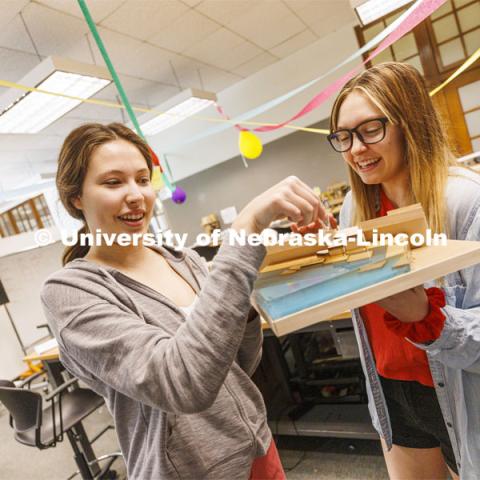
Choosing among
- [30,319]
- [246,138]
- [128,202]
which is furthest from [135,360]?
[30,319]

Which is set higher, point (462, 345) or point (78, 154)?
point (78, 154)

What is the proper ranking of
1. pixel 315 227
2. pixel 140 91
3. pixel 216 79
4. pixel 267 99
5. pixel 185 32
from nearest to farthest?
1. pixel 315 227
2. pixel 185 32
3. pixel 140 91
4. pixel 216 79
5. pixel 267 99

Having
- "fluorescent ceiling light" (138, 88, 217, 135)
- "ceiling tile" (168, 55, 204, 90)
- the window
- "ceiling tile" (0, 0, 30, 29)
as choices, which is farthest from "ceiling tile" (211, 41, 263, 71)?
the window

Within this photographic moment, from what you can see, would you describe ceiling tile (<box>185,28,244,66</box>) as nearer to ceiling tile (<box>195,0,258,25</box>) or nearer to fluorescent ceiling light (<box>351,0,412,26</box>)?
ceiling tile (<box>195,0,258,25</box>)

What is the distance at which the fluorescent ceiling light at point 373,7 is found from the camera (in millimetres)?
3707

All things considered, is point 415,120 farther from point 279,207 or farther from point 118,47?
point 118,47

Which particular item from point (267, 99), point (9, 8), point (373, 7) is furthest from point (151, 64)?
point (373, 7)

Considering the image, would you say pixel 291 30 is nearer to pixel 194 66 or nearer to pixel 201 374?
pixel 194 66

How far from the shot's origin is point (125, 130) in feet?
3.08

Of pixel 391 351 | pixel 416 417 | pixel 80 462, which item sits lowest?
pixel 80 462

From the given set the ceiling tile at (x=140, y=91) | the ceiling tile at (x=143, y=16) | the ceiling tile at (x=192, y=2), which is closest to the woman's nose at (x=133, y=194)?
the ceiling tile at (x=143, y=16)

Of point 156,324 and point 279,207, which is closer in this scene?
point 279,207

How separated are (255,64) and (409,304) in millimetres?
6019

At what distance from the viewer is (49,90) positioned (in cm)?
348
